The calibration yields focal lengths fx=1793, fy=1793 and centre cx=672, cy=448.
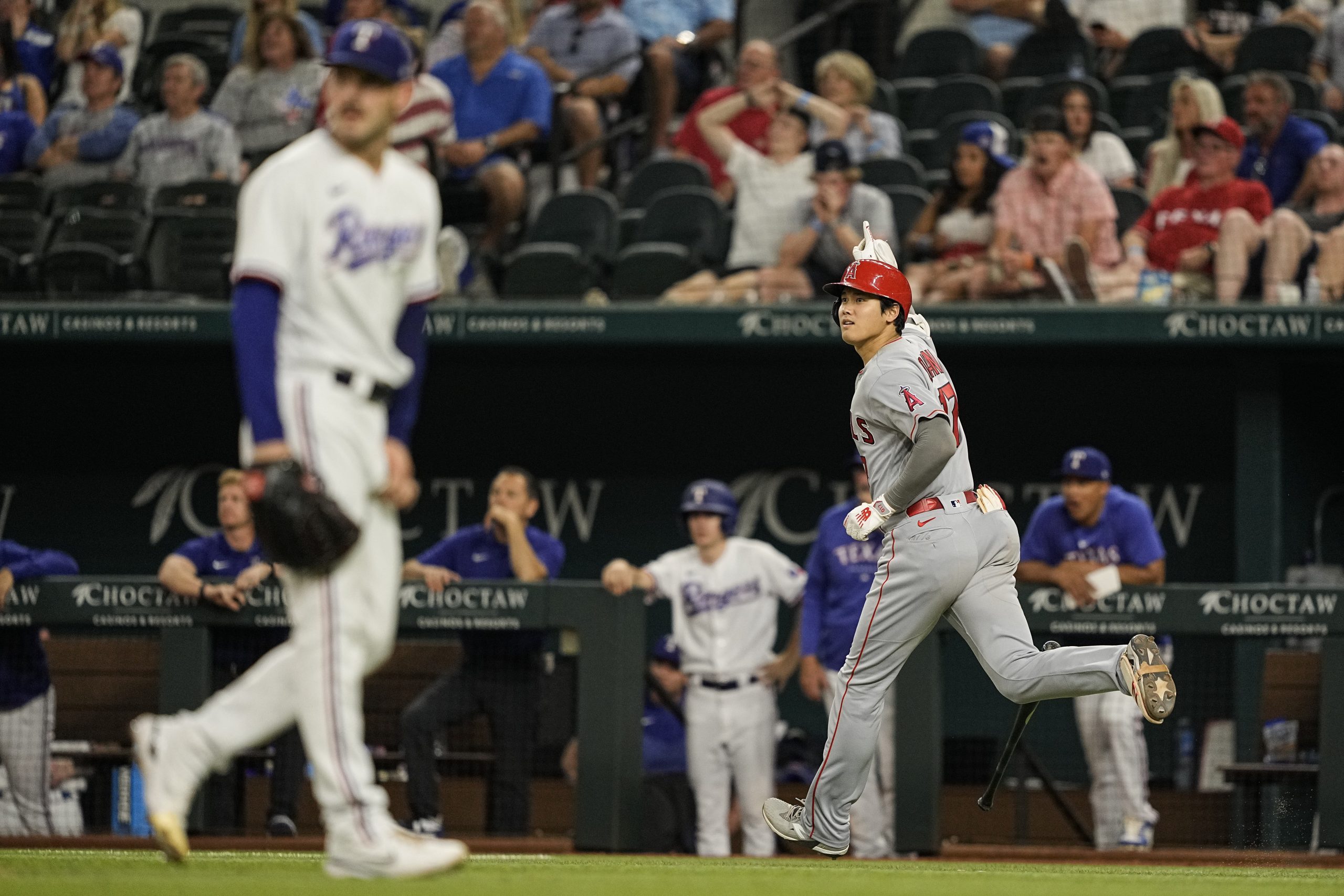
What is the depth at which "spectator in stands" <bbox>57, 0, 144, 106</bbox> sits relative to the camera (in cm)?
Result: 1167

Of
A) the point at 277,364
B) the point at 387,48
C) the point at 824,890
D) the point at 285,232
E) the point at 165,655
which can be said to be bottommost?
the point at 824,890

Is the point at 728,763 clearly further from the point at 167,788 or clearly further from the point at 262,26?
the point at 262,26

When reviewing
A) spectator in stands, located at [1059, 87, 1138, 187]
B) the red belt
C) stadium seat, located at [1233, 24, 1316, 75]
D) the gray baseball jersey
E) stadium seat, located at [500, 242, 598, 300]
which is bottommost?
the red belt

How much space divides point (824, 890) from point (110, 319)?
6.01 metres

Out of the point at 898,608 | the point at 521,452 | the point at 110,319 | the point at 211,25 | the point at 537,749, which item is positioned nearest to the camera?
the point at 898,608

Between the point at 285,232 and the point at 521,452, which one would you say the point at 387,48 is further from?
the point at 521,452

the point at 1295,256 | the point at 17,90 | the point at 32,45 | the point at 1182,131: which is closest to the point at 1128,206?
the point at 1182,131

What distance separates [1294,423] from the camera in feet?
29.9

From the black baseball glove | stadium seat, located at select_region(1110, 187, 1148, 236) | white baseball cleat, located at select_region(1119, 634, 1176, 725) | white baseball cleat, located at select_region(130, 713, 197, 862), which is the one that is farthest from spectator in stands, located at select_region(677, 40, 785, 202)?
white baseball cleat, located at select_region(130, 713, 197, 862)

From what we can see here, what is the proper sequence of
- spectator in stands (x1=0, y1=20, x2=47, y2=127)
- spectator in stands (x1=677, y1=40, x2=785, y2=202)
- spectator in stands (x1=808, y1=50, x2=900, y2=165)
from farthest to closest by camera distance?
spectator in stands (x1=0, y1=20, x2=47, y2=127), spectator in stands (x1=677, y1=40, x2=785, y2=202), spectator in stands (x1=808, y1=50, x2=900, y2=165)

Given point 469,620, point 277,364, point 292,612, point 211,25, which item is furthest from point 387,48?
point 211,25

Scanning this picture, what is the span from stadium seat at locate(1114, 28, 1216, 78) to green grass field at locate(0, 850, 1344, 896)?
21.0ft

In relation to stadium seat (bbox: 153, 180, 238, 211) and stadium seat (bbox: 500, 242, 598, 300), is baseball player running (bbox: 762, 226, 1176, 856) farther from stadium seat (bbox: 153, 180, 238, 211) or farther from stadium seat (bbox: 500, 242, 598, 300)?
stadium seat (bbox: 153, 180, 238, 211)

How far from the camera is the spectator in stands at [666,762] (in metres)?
7.86
